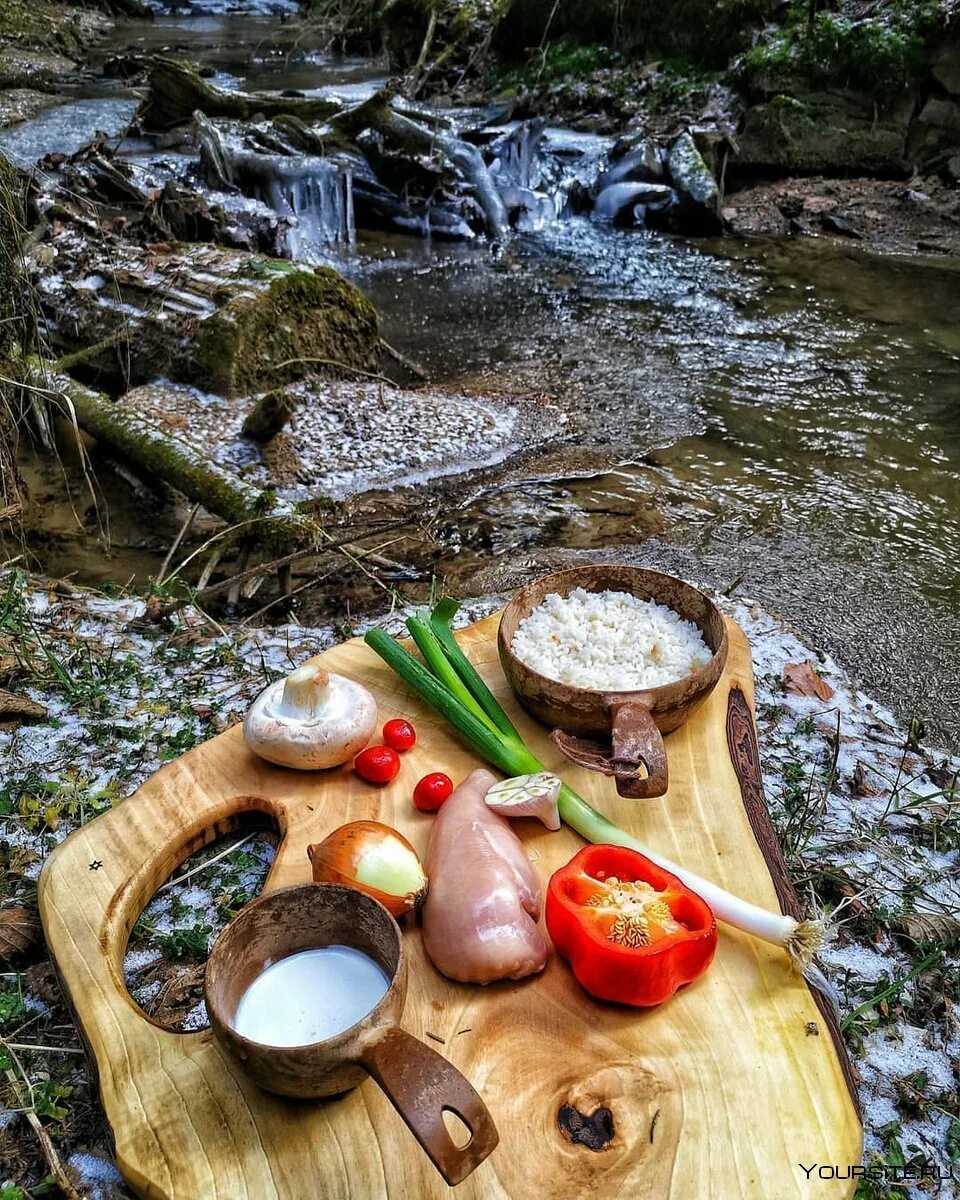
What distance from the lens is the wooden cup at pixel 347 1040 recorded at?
47.7 inches

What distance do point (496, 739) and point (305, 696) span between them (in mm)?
467

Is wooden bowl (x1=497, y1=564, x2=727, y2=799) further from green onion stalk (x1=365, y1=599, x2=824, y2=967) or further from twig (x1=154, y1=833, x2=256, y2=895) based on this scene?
twig (x1=154, y1=833, x2=256, y2=895)

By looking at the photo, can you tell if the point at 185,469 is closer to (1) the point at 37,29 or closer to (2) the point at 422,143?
(2) the point at 422,143

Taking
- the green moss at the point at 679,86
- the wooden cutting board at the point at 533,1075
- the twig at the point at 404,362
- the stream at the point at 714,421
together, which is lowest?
the stream at the point at 714,421

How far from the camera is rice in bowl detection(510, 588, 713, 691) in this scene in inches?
87.4

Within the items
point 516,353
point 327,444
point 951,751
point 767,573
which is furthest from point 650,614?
point 516,353

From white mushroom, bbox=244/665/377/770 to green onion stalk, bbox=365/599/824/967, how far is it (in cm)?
20

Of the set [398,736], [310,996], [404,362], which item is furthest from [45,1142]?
[404,362]

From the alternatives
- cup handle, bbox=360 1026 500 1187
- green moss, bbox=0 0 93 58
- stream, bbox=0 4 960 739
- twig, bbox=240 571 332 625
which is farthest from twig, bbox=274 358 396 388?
green moss, bbox=0 0 93 58

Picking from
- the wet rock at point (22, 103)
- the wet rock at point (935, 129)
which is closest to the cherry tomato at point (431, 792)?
the wet rock at point (935, 129)

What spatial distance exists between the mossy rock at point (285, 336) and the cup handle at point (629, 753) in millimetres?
4068

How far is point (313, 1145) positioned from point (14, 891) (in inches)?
46.7

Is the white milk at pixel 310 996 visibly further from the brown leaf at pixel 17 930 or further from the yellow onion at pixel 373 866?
the brown leaf at pixel 17 930

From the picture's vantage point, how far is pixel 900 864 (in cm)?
247
